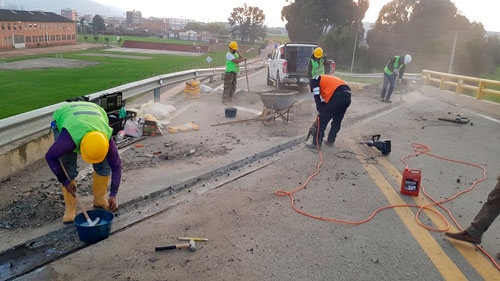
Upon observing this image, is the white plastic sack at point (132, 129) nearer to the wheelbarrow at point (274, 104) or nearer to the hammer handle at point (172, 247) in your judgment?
the wheelbarrow at point (274, 104)

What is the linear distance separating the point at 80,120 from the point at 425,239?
3879mm

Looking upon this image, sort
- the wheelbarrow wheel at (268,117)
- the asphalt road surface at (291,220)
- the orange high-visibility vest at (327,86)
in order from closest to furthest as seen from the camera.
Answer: the asphalt road surface at (291,220) < the orange high-visibility vest at (327,86) < the wheelbarrow wheel at (268,117)

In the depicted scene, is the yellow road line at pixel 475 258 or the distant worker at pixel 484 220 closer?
the yellow road line at pixel 475 258

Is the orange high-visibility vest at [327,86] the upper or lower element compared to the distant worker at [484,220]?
upper

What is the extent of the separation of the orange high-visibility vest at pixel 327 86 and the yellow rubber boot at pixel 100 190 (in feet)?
15.0

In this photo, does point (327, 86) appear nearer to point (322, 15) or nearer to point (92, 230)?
point (92, 230)

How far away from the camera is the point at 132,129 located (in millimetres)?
7449

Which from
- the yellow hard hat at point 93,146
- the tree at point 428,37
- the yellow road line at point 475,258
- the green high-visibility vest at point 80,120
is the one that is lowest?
the yellow road line at point 475,258

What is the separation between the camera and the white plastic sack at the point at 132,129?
7.42 metres

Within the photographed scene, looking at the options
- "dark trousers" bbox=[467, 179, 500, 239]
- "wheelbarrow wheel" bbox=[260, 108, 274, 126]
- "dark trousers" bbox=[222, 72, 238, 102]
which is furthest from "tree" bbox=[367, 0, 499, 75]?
"dark trousers" bbox=[467, 179, 500, 239]

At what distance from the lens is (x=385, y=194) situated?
5328 millimetres

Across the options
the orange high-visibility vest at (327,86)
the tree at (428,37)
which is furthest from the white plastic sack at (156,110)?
the tree at (428,37)

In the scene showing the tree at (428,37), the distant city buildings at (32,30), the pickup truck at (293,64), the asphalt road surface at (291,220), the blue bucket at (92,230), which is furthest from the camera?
the distant city buildings at (32,30)

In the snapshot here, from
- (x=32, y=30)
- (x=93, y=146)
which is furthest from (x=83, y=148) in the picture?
(x=32, y=30)
